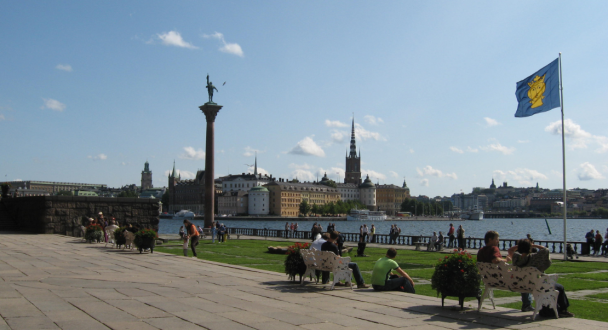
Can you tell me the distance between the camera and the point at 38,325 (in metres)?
7.36

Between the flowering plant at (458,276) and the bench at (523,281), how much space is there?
0.77 ft

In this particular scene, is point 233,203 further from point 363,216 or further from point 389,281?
point 389,281

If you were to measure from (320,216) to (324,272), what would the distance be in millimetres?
169789

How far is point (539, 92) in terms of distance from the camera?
20.7 m

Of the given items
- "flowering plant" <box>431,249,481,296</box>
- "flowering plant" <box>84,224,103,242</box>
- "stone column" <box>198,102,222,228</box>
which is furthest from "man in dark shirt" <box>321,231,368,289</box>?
"stone column" <box>198,102,222,228</box>

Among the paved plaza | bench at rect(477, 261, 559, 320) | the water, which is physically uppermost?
bench at rect(477, 261, 559, 320)

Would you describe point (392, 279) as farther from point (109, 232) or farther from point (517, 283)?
point (109, 232)

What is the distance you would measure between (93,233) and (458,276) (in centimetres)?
2073

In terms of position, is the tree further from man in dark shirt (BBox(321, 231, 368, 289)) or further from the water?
man in dark shirt (BBox(321, 231, 368, 289))

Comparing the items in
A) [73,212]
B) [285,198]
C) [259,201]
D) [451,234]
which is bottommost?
[451,234]

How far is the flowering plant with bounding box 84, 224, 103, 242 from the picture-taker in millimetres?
25344

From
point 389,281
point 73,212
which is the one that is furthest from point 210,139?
point 389,281

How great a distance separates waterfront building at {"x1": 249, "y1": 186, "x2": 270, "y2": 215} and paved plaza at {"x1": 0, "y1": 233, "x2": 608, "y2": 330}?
170 meters

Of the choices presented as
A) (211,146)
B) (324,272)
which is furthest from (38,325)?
(211,146)
